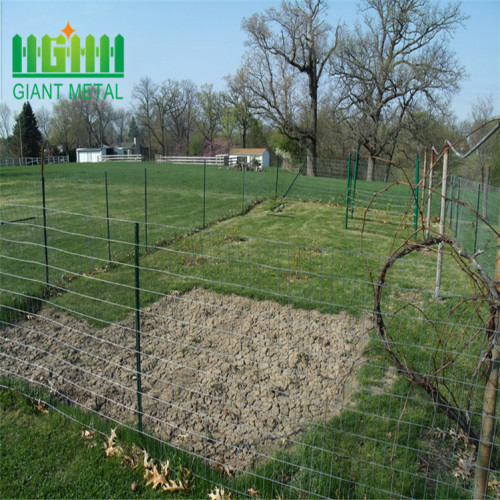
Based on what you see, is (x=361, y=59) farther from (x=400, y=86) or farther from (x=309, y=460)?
(x=309, y=460)

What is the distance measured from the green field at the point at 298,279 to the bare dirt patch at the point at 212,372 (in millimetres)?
209

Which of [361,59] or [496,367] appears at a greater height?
[361,59]

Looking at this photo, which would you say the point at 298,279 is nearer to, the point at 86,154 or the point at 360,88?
the point at 360,88

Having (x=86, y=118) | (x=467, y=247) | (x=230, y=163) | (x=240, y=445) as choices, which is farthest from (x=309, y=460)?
(x=86, y=118)

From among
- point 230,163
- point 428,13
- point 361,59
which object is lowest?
point 230,163

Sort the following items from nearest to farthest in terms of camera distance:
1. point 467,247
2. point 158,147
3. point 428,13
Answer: point 467,247 → point 428,13 → point 158,147

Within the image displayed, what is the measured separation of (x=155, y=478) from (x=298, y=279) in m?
3.10

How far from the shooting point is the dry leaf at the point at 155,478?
9.55 ft

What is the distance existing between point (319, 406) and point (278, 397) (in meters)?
0.36

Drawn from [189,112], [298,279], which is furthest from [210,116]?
[298,279]

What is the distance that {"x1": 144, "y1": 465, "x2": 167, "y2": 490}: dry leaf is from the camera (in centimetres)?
291

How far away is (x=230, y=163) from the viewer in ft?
131

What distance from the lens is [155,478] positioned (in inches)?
115

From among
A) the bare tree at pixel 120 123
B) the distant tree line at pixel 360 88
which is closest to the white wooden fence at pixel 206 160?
the distant tree line at pixel 360 88
